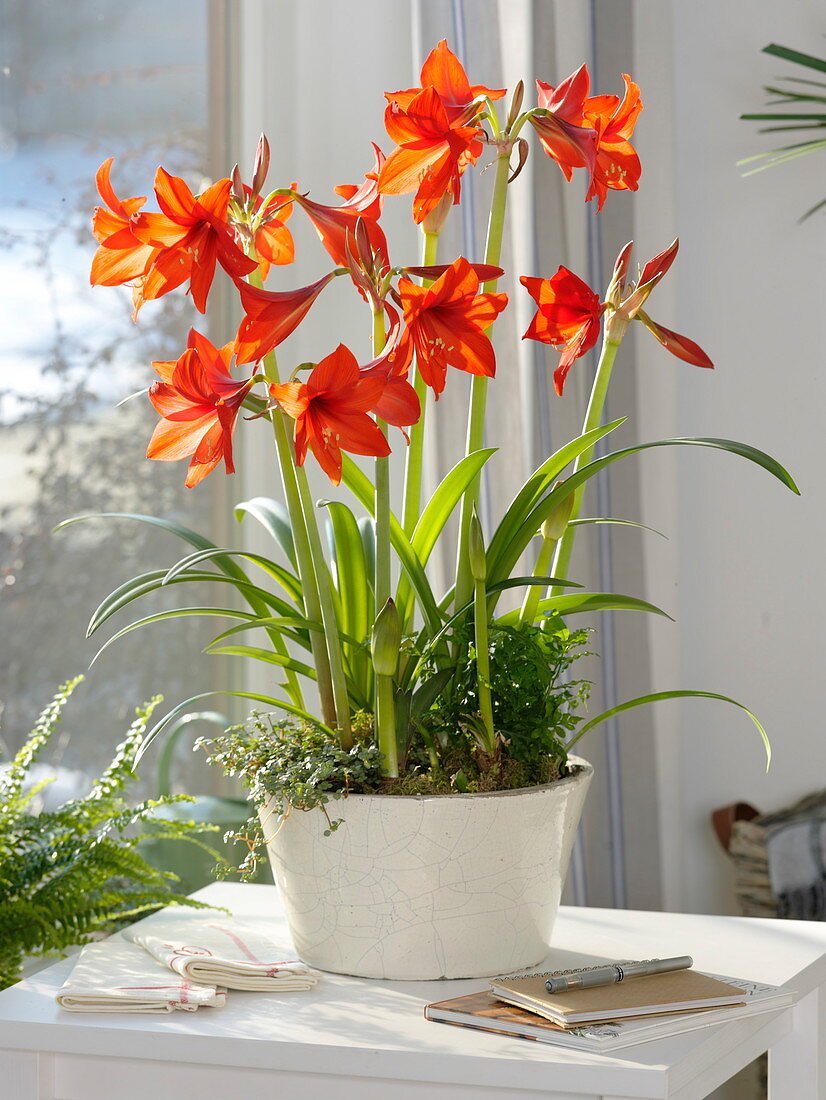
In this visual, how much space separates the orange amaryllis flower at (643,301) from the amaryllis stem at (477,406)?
9 cm

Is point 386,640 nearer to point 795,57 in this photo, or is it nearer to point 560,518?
point 560,518

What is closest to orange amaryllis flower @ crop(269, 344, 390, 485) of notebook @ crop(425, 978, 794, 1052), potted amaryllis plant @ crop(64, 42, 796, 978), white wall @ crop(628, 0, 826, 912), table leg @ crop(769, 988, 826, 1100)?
potted amaryllis plant @ crop(64, 42, 796, 978)

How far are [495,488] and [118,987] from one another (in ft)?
2.98

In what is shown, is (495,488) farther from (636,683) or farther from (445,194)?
(445,194)

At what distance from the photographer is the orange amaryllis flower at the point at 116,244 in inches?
32.6

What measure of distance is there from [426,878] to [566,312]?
1.41 feet

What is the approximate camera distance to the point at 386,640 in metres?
0.84

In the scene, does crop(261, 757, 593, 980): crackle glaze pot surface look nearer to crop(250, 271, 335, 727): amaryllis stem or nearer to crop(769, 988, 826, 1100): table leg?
crop(250, 271, 335, 727): amaryllis stem

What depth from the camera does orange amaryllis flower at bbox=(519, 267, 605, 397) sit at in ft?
2.96

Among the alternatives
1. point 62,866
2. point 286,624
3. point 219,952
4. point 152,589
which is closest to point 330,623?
point 286,624

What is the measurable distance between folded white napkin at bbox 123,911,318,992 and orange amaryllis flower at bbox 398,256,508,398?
0.43 metres

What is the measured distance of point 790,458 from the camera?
Answer: 187cm

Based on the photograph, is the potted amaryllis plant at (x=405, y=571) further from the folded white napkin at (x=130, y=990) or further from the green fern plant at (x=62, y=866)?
the green fern plant at (x=62, y=866)

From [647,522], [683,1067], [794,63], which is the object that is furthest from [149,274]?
[794,63]
